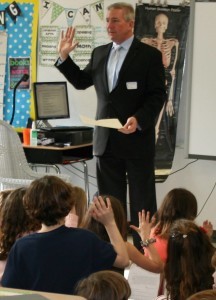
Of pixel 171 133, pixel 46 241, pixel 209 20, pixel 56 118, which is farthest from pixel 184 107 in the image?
pixel 46 241

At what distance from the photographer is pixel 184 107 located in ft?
16.6

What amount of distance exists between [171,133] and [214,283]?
2.63 metres

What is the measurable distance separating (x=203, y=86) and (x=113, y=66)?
113 cm

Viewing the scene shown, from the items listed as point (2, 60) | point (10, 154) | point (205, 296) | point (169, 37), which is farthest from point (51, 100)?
point (205, 296)

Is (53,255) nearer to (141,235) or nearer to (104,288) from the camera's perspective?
(104,288)

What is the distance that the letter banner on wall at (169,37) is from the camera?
4.94m

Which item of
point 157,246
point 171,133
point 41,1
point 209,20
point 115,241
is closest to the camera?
point 115,241

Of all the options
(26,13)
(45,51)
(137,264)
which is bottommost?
(137,264)

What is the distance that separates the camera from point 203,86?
488 cm

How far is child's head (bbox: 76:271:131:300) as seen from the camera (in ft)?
5.74

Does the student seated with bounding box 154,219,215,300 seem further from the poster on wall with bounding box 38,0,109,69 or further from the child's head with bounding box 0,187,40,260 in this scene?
the poster on wall with bounding box 38,0,109,69

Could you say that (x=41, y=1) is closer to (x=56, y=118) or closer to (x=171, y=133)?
(x=56, y=118)

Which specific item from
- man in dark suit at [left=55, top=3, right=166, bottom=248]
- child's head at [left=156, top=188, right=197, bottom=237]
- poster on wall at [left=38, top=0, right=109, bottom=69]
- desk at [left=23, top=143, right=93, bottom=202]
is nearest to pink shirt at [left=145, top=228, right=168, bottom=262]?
child's head at [left=156, top=188, right=197, bottom=237]

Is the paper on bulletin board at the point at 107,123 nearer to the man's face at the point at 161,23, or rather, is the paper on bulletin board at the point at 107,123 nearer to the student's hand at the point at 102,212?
the student's hand at the point at 102,212
